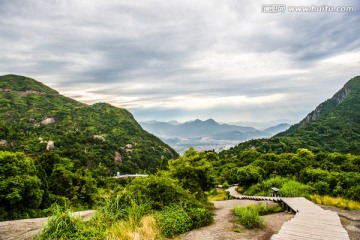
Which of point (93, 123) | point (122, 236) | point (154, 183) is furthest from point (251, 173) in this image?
point (93, 123)

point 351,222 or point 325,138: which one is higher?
point 325,138

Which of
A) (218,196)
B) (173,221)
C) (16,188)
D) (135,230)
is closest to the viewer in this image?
(135,230)

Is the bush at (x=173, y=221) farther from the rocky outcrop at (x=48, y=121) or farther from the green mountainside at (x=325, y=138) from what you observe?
the rocky outcrop at (x=48, y=121)

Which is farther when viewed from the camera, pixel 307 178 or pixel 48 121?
pixel 48 121

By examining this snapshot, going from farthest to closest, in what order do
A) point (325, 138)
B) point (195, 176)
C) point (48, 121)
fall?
point (48, 121), point (325, 138), point (195, 176)

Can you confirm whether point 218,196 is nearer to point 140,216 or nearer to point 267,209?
point 267,209

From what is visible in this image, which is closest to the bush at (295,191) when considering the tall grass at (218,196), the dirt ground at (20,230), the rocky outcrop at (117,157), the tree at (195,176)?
the tree at (195,176)

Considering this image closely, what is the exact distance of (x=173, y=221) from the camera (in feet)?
33.4

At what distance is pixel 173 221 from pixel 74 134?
106 meters

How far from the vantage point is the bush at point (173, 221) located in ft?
31.9

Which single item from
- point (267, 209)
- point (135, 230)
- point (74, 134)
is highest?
point (74, 134)

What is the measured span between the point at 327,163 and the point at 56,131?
103 meters

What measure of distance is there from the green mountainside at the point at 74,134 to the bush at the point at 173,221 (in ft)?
168

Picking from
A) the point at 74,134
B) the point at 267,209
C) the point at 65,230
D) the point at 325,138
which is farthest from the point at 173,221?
the point at 325,138
